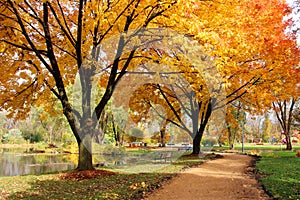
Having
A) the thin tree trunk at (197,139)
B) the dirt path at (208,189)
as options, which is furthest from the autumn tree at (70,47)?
the thin tree trunk at (197,139)

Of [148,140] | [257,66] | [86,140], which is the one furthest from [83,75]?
[148,140]

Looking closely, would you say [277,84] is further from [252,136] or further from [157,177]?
[252,136]

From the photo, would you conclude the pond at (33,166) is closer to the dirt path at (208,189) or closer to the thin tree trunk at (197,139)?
the thin tree trunk at (197,139)

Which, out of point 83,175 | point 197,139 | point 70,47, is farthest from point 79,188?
point 197,139

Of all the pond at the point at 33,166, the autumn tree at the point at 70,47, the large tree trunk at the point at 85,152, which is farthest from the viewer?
the pond at the point at 33,166

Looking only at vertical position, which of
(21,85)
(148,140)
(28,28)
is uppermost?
(28,28)

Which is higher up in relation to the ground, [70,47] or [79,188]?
[70,47]

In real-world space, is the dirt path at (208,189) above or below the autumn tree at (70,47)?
below

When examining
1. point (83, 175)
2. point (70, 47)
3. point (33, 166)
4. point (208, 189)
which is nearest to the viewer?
point (208, 189)

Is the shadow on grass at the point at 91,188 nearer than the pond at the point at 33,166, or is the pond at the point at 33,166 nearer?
the shadow on grass at the point at 91,188

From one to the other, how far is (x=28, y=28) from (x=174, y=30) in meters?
6.03

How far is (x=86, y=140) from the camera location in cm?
1049

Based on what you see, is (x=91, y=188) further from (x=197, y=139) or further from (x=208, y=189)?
(x=197, y=139)

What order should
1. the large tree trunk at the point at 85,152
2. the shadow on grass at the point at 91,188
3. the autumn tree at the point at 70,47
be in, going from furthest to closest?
the large tree trunk at the point at 85,152
the autumn tree at the point at 70,47
the shadow on grass at the point at 91,188
